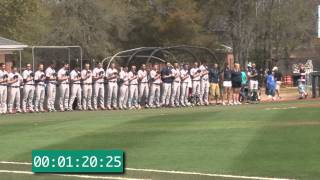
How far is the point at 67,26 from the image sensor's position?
55.8m

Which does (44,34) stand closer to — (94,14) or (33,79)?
(94,14)

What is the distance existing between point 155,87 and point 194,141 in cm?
1535

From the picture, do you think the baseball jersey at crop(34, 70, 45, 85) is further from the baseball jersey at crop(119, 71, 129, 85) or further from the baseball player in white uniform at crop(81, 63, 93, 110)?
the baseball jersey at crop(119, 71, 129, 85)

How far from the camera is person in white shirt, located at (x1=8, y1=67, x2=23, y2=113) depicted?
26702mm

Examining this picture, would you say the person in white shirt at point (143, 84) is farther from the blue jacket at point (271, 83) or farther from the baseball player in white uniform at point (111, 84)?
the blue jacket at point (271, 83)

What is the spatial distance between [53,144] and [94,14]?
1764 inches

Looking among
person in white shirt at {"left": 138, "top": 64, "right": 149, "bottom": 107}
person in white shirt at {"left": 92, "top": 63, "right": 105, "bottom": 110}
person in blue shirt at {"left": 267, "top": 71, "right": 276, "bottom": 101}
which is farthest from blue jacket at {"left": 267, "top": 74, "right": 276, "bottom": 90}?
person in white shirt at {"left": 92, "top": 63, "right": 105, "bottom": 110}

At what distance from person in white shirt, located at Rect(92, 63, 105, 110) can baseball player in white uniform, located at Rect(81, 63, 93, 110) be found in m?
0.23

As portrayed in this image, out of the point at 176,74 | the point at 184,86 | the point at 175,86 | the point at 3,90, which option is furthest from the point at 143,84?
the point at 3,90

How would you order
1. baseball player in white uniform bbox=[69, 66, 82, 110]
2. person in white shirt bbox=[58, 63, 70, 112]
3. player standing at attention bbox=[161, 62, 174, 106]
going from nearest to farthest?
person in white shirt bbox=[58, 63, 70, 112], baseball player in white uniform bbox=[69, 66, 82, 110], player standing at attention bbox=[161, 62, 174, 106]

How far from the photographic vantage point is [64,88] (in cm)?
2788
